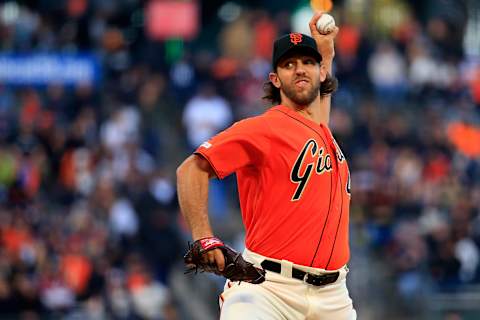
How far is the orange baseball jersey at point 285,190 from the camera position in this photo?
5.84 meters

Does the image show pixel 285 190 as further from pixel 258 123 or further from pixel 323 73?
pixel 323 73

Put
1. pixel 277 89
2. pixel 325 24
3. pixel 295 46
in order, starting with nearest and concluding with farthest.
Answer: pixel 295 46, pixel 277 89, pixel 325 24

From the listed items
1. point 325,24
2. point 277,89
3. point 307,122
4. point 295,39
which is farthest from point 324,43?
point 307,122

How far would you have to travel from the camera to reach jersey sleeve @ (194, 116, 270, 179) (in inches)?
225

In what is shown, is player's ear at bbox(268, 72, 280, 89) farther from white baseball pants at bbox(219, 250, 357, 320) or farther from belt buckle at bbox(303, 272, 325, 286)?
belt buckle at bbox(303, 272, 325, 286)

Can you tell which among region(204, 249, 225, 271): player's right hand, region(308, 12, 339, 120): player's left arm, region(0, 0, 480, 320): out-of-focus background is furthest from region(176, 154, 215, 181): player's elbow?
region(0, 0, 480, 320): out-of-focus background

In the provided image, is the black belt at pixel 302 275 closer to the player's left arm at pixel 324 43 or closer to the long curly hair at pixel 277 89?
the long curly hair at pixel 277 89

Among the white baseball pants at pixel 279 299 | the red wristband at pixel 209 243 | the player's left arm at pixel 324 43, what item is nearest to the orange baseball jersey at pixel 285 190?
the white baseball pants at pixel 279 299

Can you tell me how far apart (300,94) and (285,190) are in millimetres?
561

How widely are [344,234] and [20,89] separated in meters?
12.6

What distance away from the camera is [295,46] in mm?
6102

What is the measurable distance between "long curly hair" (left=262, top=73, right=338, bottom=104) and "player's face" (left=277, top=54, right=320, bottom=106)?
0.22m

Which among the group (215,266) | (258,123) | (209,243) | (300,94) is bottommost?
(215,266)

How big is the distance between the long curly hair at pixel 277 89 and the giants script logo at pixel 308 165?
1.47ft
